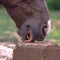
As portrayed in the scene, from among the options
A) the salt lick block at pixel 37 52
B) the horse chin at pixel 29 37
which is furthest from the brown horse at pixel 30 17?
the salt lick block at pixel 37 52

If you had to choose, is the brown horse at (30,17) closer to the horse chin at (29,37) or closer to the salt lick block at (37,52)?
the horse chin at (29,37)

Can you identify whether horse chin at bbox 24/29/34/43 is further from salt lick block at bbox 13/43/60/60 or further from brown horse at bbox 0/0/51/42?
salt lick block at bbox 13/43/60/60

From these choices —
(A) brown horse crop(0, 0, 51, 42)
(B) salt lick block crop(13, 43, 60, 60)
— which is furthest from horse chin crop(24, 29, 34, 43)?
(B) salt lick block crop(13, 43, 60, 60)

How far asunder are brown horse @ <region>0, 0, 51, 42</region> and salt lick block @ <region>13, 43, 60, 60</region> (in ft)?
1.60

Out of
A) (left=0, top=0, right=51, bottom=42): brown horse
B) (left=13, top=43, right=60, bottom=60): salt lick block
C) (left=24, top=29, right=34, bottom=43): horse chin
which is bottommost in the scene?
(left=13, top=43, right=60, bottom=60): salt lick block

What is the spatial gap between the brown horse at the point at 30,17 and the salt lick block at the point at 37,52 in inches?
19.2

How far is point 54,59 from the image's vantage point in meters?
2.90

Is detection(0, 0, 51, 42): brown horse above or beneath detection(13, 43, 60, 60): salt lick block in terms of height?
above

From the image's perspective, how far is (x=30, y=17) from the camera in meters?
3.82

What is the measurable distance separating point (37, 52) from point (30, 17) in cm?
92

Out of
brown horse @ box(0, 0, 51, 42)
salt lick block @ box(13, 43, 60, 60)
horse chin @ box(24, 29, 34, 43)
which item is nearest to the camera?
salt lick block @ box(13, 43, 60, 60)

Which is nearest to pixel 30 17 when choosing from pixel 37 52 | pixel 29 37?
pixel 29 37

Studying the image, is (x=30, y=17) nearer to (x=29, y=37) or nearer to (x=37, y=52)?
(x=29, y=37)

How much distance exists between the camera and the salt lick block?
114 inches
